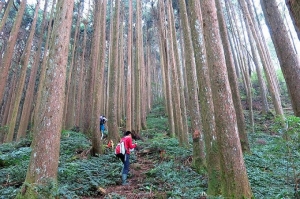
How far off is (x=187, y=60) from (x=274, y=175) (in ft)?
13.1

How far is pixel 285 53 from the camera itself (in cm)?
514

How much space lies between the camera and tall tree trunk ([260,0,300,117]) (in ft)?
15.6

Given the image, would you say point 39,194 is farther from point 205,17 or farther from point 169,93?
point 169,93

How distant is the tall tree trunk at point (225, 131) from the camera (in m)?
4.34

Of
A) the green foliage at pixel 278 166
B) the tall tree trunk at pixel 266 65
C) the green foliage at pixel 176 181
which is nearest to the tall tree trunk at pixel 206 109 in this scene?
the green foliage at pixel 176 181

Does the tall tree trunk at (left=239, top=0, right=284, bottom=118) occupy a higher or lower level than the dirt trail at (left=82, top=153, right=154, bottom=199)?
higher

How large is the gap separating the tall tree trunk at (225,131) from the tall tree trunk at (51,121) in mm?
3009

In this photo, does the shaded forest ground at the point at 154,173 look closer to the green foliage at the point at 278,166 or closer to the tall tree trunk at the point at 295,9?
the green foliage at the point at 278,166

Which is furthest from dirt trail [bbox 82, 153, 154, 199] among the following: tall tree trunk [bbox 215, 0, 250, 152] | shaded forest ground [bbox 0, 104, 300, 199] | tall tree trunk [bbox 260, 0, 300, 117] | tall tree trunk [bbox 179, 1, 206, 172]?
tall tree trunk [bbox 260, 0, 300, 117]

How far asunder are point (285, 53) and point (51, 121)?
189 inches

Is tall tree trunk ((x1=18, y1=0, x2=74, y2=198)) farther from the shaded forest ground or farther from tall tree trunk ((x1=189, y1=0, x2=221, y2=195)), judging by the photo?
tall tree trunk ((x1=189, y1=0, x2=221, y2=195))

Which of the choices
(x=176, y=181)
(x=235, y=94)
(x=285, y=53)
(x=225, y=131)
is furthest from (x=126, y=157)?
(x=285, y=53)

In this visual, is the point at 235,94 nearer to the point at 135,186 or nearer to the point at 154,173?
the point at 154,173

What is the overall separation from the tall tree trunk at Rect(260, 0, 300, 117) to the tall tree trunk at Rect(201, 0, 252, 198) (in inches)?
47.3
